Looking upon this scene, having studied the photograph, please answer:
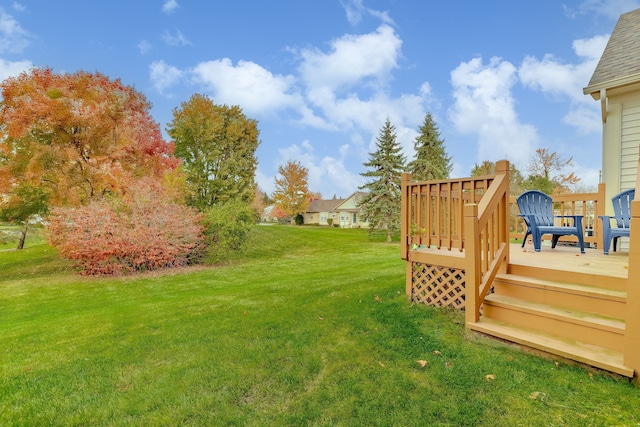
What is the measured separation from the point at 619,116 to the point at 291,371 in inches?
281

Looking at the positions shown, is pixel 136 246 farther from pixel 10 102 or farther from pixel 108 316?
pixel 10 102

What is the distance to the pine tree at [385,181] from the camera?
21.7m

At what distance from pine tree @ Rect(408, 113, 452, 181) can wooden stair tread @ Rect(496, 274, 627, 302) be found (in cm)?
1933

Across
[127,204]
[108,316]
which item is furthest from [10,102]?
[108,316]

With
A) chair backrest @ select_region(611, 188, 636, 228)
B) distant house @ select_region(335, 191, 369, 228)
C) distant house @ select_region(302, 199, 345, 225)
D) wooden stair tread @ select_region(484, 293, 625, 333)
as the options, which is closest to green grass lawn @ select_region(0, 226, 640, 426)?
wooden stair tread @ select_region(484, 293, 625, 333)

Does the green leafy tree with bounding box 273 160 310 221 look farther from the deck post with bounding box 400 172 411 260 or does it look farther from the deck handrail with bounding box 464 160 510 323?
the deck handrail with bounding box 464 160 510 323

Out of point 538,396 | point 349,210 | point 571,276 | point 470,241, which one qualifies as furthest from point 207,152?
point 349,210

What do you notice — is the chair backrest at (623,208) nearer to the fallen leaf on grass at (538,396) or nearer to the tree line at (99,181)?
the fallen leaf on grass at (538,396)

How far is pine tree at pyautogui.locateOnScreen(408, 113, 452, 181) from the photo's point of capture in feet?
72.6

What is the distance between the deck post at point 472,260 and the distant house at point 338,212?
3747cm

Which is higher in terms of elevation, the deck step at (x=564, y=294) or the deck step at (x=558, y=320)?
the deck step at (x=564, y=294)

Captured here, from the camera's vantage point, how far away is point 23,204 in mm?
12344

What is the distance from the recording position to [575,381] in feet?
7.77

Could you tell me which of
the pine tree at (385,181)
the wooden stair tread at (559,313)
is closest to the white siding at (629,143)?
the wooden stair tread at (559,313)
